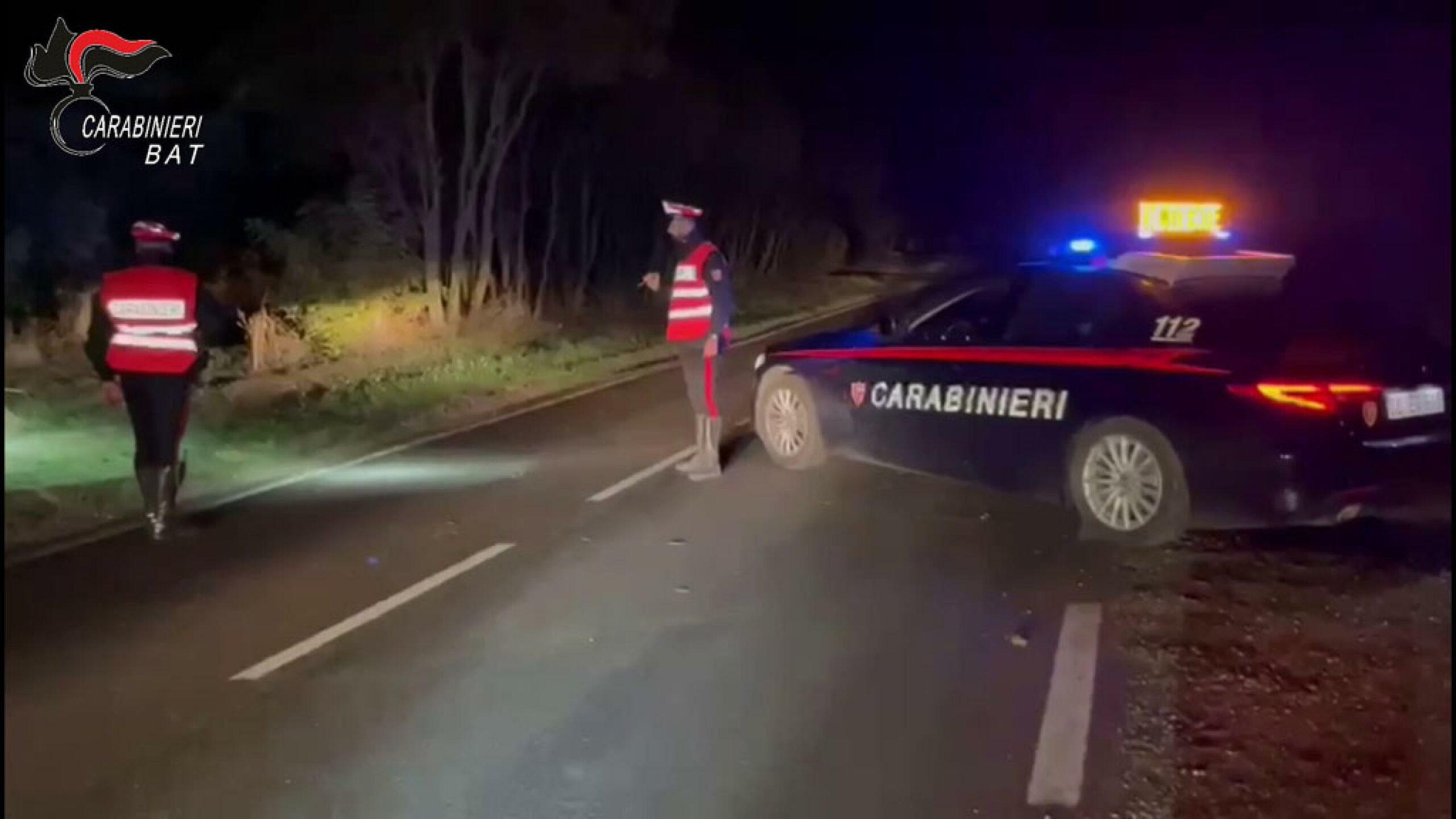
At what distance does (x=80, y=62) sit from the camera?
1636cm

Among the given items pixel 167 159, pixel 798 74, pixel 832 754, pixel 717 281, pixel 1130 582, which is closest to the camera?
pixel 832 754

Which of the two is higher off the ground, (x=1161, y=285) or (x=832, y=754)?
(x=1161, y=285)

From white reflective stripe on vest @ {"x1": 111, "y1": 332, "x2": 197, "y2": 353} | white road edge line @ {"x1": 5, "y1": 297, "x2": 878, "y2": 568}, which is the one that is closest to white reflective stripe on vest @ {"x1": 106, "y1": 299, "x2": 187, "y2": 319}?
white reflective stripe on vest @ {"x1": 111, "y1": 332, "x2": 197, "y2": 353}

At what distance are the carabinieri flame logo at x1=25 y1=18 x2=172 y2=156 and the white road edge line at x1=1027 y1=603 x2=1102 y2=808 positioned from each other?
14.0m

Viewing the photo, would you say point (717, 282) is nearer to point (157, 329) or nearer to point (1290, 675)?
point (157, 329)

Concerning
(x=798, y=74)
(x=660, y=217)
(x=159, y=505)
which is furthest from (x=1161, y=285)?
(x=798, y=74)

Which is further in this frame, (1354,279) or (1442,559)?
(1354,279)

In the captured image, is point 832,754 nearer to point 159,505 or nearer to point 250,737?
Result: point 250,737

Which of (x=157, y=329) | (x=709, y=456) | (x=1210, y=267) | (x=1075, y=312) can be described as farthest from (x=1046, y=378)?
(x=157, y=329)

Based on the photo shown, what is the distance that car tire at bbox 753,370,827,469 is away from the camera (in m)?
10.5

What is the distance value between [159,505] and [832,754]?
536 cm

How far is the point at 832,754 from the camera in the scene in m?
5.13

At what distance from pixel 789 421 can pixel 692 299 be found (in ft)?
3.83

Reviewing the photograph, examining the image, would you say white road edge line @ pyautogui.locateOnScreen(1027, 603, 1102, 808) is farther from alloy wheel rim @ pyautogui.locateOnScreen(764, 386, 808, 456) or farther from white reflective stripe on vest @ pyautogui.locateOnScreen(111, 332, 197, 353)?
white reflective stripe on vest @ pyautogui.locateOnScreen(111, 332, 197, 353)
